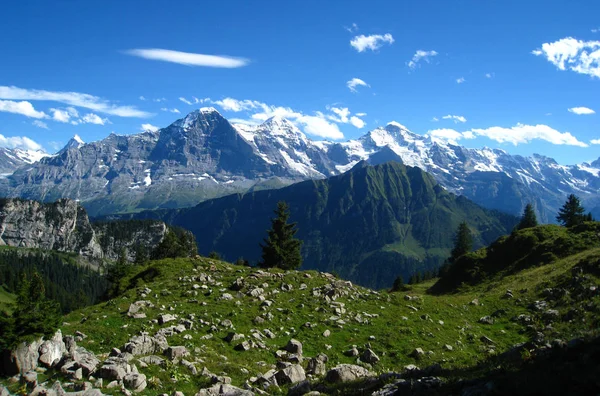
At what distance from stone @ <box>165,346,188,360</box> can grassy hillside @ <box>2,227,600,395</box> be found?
59 centimetres

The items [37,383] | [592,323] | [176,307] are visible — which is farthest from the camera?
[176,307]

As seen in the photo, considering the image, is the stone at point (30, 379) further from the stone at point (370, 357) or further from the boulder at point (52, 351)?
the stone at point (370, 357)

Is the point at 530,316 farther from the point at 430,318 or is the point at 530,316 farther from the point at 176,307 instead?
the point at 176,307

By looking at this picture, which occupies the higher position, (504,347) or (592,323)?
(592,323)

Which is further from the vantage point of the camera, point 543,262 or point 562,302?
point 543,262

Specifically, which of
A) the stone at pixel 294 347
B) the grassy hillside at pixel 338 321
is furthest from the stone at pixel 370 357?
the stone at pixel 294 347

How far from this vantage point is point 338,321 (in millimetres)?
30750

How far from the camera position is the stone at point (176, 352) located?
70.5ft

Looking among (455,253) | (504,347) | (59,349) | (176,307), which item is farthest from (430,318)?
(455,253)

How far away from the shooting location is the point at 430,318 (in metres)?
33.5

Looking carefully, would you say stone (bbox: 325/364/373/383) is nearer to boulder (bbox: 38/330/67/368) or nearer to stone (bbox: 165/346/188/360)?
stone (bbox: 165/346/188/360)

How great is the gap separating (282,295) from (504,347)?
1776 cm

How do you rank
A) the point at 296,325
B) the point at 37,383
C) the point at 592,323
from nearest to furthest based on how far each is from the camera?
the point at 37,383
the point at 592,323
the point at 296,325

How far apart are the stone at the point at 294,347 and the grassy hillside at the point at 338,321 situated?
930mm
